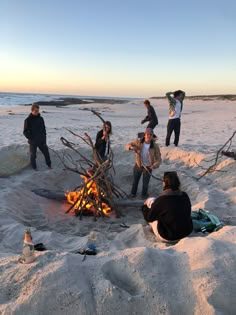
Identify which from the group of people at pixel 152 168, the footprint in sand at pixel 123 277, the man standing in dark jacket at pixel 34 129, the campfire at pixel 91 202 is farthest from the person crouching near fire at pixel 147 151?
the footprint in sand at pixel 123 277

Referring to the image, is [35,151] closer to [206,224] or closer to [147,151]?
[147,151]

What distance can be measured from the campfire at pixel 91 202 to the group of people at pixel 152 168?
0.82 m

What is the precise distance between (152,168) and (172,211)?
2.54 m

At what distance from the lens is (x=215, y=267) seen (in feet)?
10.2

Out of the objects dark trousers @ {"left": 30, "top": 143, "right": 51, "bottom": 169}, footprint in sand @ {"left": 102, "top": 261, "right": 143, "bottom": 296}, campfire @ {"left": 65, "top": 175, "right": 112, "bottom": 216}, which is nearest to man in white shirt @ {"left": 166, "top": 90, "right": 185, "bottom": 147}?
dark trousers @ {"left": 30, "top": 143, "right": 51, "bottom": 169}

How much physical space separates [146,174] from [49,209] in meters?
2.02

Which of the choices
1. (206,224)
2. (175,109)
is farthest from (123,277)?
(175,109)

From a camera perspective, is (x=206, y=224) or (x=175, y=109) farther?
(x=175, y=109)

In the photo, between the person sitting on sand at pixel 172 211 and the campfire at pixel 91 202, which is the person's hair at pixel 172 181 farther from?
the campfire at pixel 91 202

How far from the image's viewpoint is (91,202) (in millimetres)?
6344

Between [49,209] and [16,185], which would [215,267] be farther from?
[16,185]

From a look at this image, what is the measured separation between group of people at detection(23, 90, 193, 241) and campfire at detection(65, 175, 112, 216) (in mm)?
823

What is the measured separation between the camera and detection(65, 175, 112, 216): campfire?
630 centimetres

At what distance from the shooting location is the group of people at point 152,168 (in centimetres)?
439
